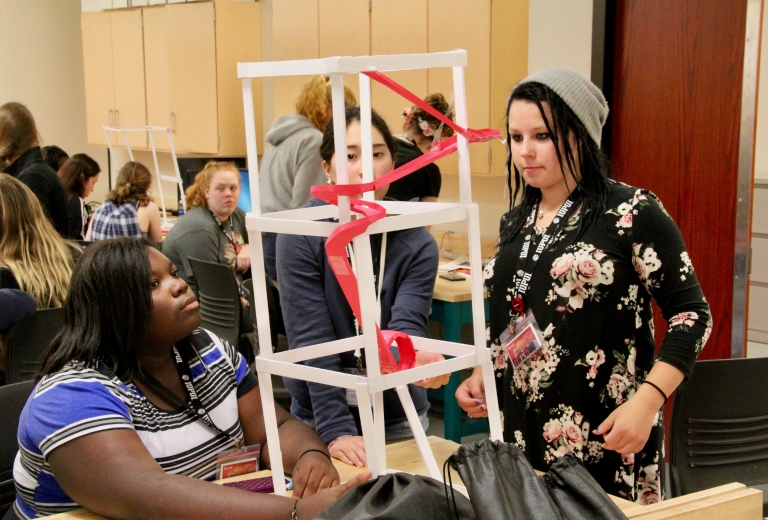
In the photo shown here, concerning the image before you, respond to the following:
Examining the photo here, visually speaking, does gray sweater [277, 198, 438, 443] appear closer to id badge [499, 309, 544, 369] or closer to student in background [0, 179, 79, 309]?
id badge [499, 309, 544, 369]

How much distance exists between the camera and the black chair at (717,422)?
1.92 meters

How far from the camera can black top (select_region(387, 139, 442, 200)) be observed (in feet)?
11.4

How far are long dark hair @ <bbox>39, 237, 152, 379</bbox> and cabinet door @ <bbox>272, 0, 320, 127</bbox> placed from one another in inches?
149

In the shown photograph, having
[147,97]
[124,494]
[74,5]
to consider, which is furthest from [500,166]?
[74,5]

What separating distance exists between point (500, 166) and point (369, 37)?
124cm

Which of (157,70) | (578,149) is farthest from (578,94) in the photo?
(157,70)

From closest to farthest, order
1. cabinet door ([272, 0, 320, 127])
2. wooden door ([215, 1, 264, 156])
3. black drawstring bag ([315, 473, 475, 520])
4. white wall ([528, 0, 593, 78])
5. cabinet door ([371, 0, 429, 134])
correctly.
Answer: black drawstring bag ([315, 473, 475, 520])
white wall ([528, 0, 593, 78])
cabinet door ([371, 0, 429, 134])
cabinet door ([272, 0, 320, 127])
wooden door ([215, 1, 264, 156])

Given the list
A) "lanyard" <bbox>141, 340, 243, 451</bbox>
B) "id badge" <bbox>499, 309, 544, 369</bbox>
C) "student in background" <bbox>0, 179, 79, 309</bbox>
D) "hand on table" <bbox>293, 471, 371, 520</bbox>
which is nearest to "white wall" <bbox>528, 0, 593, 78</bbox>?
"id badge" <bbox>499, 309, 544, 369</bbox>

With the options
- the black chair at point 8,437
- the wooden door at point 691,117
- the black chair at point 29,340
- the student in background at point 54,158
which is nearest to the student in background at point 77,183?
the student in background at point 54,158

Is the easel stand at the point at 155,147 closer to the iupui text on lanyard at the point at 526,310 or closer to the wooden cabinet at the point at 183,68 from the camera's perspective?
the wooden cabinet at the point at 183,68

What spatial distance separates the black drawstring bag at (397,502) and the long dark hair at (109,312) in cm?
70

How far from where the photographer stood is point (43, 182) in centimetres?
415

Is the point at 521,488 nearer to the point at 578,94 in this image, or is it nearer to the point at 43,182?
the point at 578,94

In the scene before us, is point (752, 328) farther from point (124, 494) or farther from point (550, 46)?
point (124, 494)
